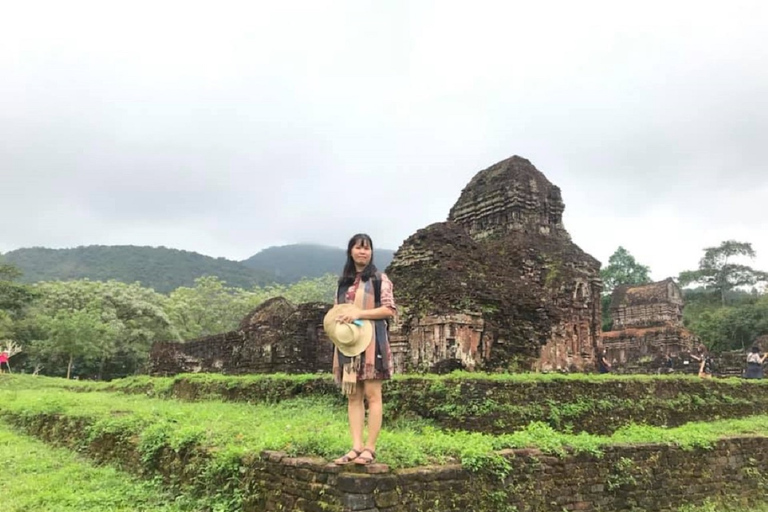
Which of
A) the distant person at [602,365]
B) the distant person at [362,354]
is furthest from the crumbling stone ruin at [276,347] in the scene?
the distant person at [362,354]

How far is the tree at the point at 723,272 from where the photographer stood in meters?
53.0

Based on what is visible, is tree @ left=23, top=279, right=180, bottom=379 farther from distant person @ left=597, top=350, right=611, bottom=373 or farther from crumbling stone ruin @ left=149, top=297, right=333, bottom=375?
distant person @ left=597, top=350, right=611, bottom=373

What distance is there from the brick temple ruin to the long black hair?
810 centimetres

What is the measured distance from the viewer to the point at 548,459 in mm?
6031

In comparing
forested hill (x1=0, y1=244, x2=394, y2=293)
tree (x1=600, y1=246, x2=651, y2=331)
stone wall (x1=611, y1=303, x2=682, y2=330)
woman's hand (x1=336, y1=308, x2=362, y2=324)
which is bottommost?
woman's hand (x1=336, y1=308, x2=362, y2=324)

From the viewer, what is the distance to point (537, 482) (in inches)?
229

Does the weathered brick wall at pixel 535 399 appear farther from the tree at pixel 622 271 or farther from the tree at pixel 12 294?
the tree at pixel 622 271

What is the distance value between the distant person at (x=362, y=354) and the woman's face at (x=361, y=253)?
21 cm

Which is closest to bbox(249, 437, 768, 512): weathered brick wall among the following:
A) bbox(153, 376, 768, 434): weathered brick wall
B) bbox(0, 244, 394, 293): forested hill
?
bbox(153, 376, 768, 434): weathered brick wall

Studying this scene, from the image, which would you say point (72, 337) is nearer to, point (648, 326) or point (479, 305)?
point (479, 305)

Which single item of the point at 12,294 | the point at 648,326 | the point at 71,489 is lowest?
the point at 71,489

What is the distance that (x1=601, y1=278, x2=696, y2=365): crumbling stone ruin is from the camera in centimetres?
2641

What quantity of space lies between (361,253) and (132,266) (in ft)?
300

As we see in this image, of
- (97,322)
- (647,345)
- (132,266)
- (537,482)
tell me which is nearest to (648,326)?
(647,345)
